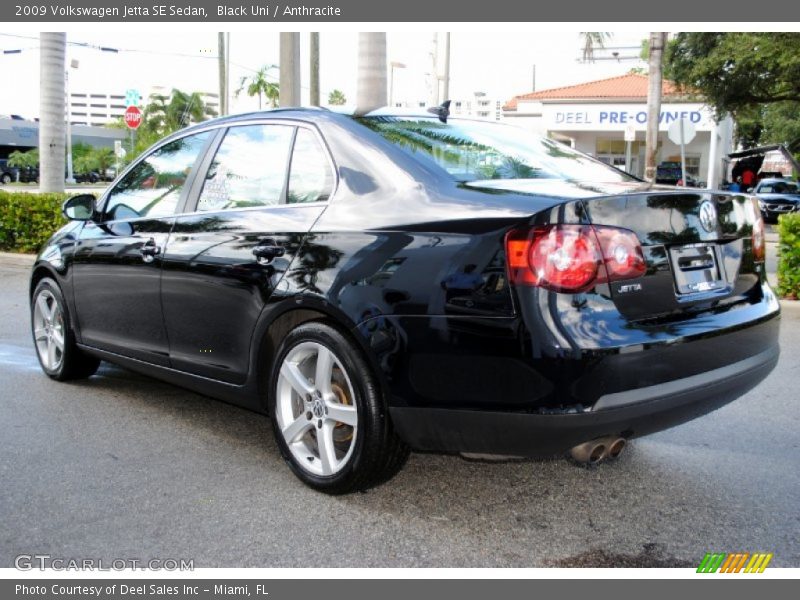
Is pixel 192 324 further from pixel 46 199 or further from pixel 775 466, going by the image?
pixel 46 199

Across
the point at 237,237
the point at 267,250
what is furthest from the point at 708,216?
the point at 237,237

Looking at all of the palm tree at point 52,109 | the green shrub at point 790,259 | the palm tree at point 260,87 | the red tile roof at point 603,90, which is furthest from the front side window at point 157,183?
the palm tree at point 260,87

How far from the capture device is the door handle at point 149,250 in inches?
178

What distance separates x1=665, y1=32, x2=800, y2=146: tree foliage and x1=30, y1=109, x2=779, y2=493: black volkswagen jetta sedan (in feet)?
69.8

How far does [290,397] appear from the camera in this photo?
12.4ft

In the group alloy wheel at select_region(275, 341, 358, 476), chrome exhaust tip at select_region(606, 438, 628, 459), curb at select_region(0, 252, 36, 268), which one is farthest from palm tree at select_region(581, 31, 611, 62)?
chrome exhaust tip at select_region(606, 438, 628, 459)

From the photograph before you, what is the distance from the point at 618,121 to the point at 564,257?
37.1 metres

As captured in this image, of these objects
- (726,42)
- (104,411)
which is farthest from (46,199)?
(726,42)

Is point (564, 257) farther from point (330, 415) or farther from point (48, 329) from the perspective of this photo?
point (48, 329)

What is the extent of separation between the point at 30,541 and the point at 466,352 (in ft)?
5.81

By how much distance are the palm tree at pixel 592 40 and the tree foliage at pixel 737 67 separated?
4.71 m

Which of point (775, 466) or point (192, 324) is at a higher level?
point (192, 324)

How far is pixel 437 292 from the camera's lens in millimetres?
3113

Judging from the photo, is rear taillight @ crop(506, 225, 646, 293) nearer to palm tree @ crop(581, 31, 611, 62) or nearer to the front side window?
the front side window
